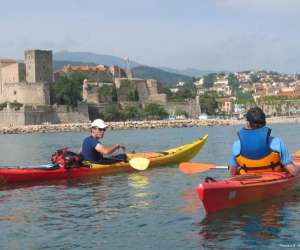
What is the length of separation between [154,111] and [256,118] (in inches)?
3806

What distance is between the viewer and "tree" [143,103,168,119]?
105m

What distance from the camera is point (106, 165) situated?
1564 centimetres

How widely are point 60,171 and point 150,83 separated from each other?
98.9m

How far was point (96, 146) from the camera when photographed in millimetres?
14141

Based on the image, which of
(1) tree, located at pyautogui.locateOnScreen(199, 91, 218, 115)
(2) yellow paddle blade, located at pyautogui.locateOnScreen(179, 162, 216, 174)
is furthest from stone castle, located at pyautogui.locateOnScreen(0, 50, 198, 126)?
(2) yellow paddle blade, located at pyautogui.locateOnScreen(179, 162, 216, 174)

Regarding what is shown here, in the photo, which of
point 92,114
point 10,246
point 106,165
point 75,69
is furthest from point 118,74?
point 10,246

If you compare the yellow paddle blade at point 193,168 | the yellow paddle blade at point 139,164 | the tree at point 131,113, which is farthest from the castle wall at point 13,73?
the yellow paddle blade at point 193,168

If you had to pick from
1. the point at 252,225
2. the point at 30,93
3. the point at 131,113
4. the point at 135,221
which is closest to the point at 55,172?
the point at 135,221

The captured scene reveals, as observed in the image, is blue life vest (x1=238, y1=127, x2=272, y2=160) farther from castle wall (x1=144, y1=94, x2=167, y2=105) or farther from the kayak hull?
castle wall (x1=144, y1=94, x2=167, y2=105)

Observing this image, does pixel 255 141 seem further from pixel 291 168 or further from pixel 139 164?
pixel 139 164

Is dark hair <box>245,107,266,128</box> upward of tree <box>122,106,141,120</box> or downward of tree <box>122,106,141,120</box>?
downward

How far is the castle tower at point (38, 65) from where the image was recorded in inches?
3799

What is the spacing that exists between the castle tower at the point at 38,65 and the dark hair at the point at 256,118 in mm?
88687

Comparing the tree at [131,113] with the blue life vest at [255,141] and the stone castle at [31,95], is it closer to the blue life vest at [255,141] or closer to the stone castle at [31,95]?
the stone castle at [31,95]
